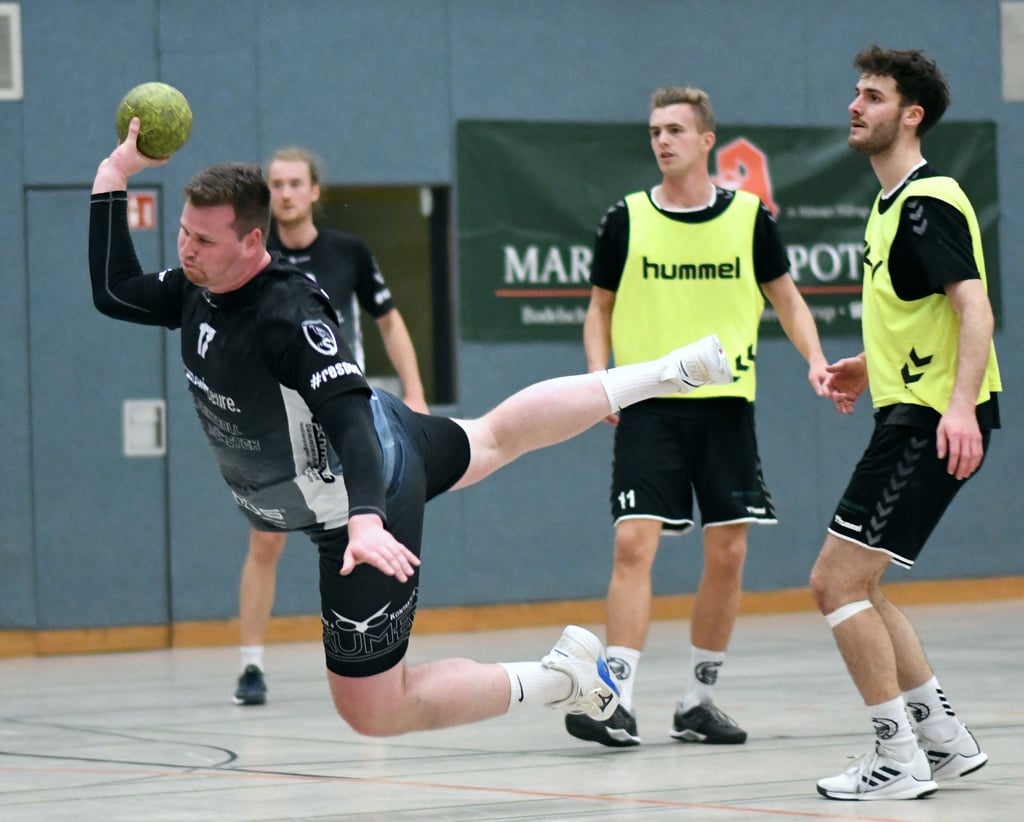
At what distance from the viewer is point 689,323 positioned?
732 cm

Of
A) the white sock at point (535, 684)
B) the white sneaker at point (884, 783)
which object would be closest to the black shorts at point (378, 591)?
the white sock at point (535, 684)

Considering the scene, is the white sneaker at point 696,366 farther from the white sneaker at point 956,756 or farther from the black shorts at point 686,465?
the white sneaker at point 956,756

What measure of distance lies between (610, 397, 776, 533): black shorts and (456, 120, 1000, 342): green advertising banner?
5.24 m

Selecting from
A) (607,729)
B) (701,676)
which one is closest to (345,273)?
(701,676)

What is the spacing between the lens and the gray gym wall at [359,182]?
11648 mm

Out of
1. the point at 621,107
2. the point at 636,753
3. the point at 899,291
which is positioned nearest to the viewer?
the point at 899,291

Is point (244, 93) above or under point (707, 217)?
above

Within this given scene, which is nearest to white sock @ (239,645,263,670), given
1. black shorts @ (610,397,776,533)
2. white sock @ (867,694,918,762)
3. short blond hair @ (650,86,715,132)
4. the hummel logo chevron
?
black shorts @ (610,397,776,533)

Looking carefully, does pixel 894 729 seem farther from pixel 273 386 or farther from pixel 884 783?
pixel 273 386

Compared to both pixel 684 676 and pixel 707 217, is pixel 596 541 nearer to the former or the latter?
pixel 684 676

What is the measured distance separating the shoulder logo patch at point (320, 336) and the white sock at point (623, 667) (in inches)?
97.2

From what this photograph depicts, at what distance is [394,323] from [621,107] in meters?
4.05

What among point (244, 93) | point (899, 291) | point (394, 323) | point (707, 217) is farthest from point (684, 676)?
point (244, 93)

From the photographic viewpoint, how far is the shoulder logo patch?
497 cm
